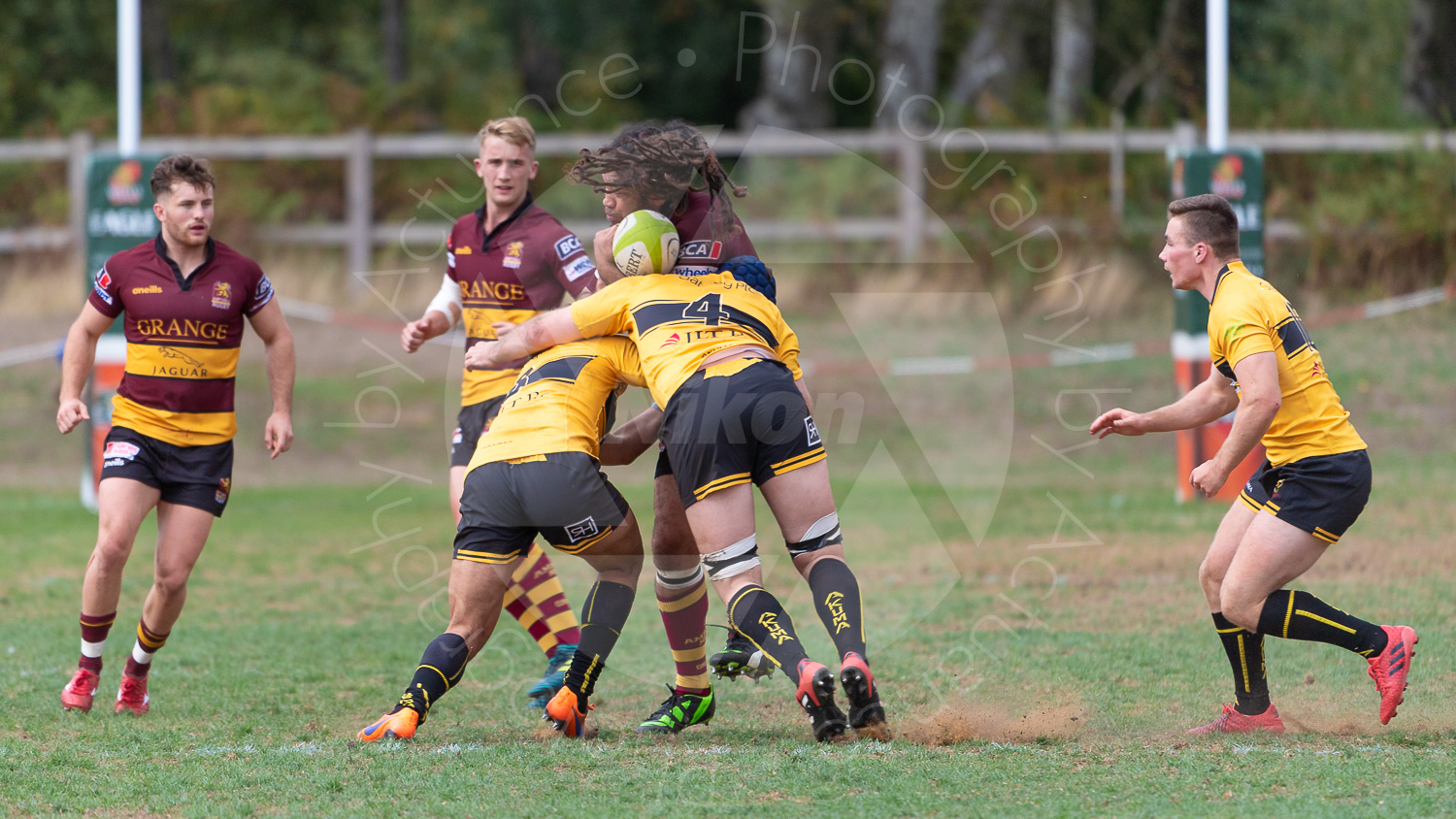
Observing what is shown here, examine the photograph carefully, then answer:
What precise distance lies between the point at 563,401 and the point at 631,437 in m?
0.37

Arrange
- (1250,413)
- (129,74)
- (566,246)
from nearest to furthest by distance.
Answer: (1250,413), (566,246), (129,74)

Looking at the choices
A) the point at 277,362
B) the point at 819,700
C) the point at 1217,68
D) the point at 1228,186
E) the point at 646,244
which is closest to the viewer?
the point at 819,700

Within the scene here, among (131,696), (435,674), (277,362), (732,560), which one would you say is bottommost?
(131,696)

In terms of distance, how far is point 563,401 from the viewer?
16.3 ft

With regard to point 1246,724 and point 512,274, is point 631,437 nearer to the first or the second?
point 512,274

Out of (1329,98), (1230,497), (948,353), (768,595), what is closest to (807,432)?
(768,595)

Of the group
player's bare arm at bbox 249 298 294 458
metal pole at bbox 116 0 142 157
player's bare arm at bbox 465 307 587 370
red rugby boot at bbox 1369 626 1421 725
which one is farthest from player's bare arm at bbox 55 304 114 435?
metal pole at bbox 116 0 142 157

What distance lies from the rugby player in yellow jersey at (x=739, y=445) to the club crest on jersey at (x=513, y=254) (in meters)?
1.25

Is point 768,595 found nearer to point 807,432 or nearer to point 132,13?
point 807,432

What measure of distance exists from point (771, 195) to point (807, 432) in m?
14.1

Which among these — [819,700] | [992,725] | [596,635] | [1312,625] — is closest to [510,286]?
[596,635]

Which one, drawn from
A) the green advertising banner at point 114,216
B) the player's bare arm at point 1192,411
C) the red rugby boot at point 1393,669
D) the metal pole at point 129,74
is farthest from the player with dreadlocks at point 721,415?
the metal pole at point 129,74

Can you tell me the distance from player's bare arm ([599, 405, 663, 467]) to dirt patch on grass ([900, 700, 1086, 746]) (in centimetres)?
137

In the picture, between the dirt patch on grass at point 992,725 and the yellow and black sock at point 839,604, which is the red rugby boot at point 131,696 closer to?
the yellow and black sock at point 839,604
